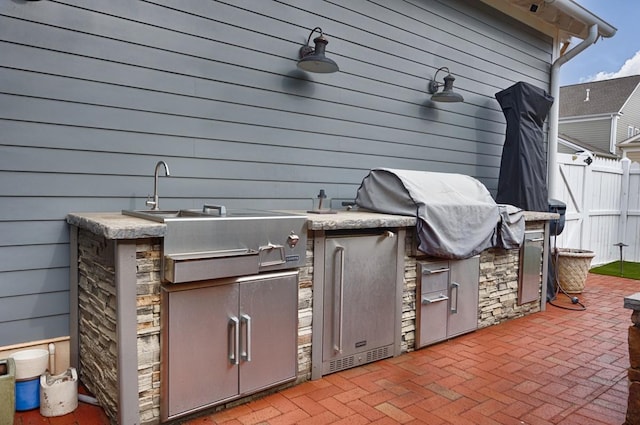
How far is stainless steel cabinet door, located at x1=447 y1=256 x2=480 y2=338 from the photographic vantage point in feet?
A: 11.8

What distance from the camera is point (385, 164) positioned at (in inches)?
171

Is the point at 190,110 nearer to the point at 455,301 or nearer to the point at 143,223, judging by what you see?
the point at 143,223

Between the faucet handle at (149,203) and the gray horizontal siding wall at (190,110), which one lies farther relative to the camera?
the faucet handle at (149,203)

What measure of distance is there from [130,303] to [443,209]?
89.1 inches

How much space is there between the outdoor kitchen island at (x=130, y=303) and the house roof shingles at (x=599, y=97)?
661 inches

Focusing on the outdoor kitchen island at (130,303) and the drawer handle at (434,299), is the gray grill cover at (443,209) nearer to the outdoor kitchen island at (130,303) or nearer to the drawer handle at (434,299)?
the outdoor kitchen island at (130,303)

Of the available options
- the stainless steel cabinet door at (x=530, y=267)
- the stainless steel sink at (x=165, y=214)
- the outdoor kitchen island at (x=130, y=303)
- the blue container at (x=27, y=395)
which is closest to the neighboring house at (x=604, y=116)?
the stainless steel cabinet door at (x=530, y=267)

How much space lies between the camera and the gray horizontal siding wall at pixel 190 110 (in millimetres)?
2518

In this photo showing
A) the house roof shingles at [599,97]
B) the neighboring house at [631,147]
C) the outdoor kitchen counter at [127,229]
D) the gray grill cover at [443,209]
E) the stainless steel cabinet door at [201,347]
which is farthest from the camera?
the house roof shingles at [599,97]

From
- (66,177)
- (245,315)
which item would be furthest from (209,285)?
(66,177)

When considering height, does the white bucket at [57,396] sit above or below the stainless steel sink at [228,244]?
below

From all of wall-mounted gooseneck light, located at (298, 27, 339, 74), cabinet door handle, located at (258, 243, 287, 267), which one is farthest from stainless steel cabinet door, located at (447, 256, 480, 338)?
A: wall-mounted gooseneck light, located at (298, 27, 339, 74)

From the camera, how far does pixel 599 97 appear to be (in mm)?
16922

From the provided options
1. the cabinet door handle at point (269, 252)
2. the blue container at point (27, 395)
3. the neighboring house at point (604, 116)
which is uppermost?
the neighboring house at point (604, 116)
